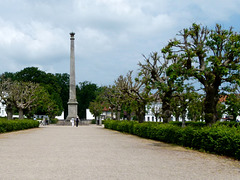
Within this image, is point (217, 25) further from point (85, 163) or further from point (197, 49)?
point (85, 163)

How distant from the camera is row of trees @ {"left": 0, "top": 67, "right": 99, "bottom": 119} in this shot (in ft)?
149

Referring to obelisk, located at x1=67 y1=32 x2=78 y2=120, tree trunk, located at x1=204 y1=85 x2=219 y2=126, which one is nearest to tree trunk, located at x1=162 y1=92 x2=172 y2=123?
tree trunk, located at x1=204 y1=85 x2=219 y2=126

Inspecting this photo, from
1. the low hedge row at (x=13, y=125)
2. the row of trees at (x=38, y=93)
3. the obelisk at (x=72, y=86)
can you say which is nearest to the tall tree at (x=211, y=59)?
the low hedge row at (x=13, y=125)

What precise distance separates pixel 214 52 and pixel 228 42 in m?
0.98

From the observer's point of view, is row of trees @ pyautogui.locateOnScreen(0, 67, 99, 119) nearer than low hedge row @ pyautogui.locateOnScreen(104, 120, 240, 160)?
No

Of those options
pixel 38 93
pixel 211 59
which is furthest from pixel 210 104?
pixel 38 93

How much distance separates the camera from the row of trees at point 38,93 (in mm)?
45375

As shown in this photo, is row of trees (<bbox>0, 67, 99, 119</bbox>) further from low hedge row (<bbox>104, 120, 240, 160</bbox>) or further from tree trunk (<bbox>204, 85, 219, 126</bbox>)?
tree trunk (<bbox>204, 85, 219, 126</bbox>)

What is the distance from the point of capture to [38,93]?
51094 mm

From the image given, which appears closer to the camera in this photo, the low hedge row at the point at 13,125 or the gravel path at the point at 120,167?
the gravel path at the point at 120,167

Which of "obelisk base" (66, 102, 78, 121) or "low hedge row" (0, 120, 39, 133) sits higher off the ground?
"obelisk base" (66, 102, 78, 121)

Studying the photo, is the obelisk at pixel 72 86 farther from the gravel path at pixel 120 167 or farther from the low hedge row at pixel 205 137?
the gravel path at pixel 120 167

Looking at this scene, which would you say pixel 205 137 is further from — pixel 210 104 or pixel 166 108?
pixel 166 108

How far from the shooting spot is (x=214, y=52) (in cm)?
1662
